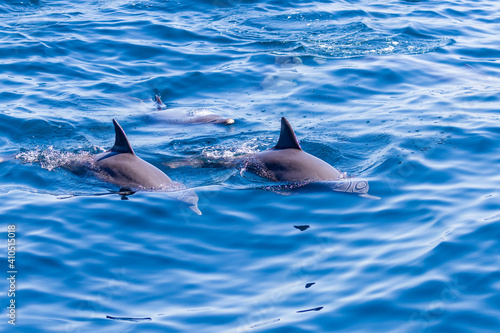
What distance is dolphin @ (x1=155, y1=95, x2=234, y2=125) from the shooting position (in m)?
11.6

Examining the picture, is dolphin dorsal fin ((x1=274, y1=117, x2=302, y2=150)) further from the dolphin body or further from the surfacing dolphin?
the dolphin body

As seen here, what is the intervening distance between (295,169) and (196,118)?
341cm

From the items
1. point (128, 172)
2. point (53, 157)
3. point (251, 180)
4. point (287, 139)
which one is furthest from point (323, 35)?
point (128, 172)

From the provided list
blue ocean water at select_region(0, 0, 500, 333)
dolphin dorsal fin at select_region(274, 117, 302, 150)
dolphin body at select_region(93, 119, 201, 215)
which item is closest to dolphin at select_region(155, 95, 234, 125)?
blue ocean water at select_region(0, 0, 500, 333)

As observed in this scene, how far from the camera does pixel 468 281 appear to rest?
6352mm

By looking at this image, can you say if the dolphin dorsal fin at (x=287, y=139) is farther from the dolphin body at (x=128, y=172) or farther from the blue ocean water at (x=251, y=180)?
the dolphin body at (x=128, y=172)

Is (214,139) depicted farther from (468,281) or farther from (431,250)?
(468,281)

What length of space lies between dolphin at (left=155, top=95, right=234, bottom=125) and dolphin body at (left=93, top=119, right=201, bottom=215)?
2.64 metres

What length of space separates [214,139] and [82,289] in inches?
197

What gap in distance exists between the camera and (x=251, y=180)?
920 centimetres

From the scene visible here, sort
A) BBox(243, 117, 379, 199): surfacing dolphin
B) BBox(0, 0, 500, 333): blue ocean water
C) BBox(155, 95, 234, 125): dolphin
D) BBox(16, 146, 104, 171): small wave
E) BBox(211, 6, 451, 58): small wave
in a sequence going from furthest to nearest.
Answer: BBox(211, 6, 451, 58): small wave < BBox(155, 95, 234, 125): dolphin < BBox(16, 146, 104, 171): small wave < BBox(243, 117, 379, 199): surfacing dolphin < BBox(0, 0, 500, 333): blue ocean water

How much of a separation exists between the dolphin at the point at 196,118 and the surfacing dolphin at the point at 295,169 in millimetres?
2397

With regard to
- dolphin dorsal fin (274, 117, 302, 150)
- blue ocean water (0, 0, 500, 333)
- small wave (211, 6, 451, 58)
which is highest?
small wave (211, 6, 451, 58)

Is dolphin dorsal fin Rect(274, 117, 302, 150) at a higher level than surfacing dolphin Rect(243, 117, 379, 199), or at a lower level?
higher
